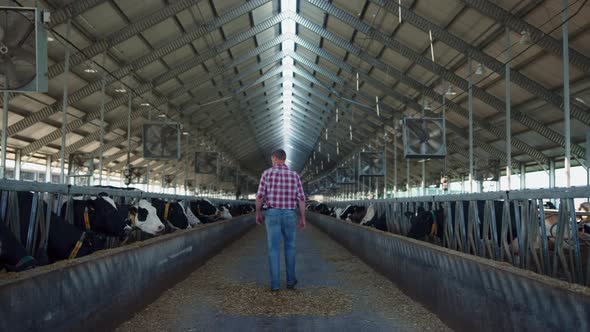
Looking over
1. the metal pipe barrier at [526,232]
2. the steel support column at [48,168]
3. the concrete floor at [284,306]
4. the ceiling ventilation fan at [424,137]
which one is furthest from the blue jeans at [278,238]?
the steel support column at [48,168]

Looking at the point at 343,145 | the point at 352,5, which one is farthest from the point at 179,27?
the point at 343,145

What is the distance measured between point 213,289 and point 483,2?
10.7m

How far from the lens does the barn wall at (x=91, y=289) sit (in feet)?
8.79

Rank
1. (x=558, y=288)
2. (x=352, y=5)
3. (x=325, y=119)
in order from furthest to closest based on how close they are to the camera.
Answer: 1. (x=325, y=119)
2. (x=352, y=5)
3. (x=558, y=288)

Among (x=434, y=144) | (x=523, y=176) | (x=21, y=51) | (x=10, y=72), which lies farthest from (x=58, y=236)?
(x=523, y=176)

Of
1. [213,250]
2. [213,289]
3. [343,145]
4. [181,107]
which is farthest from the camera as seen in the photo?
[343,145]

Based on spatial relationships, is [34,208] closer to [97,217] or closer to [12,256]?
[12,256]

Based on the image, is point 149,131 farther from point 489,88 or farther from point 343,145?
point 343,145

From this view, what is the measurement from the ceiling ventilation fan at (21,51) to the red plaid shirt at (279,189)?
309 centimetres

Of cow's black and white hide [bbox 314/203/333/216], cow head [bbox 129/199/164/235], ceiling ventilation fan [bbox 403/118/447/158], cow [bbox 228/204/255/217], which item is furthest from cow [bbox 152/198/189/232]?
cow's black and white hide [bbox 314/203/333/216]

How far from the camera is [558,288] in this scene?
2.58m

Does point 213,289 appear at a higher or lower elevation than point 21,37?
lower

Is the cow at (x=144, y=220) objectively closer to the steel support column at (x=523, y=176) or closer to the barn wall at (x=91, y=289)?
the barn wall at (x=91, y=289)

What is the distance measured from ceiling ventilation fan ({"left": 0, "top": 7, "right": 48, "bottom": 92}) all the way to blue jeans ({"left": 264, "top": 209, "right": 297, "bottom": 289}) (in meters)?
3.38
